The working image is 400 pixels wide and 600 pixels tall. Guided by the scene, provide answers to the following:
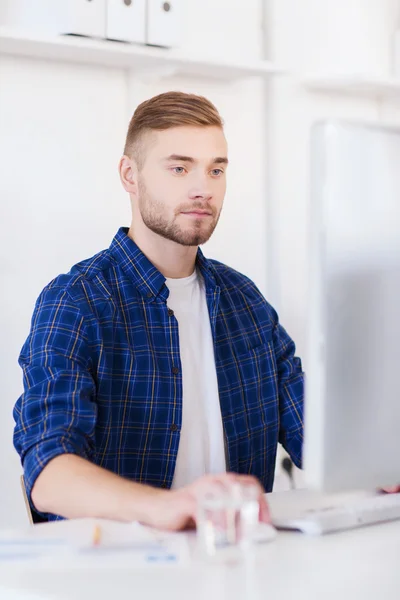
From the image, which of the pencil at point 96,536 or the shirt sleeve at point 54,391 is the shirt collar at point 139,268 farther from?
the pencil at point 96,536

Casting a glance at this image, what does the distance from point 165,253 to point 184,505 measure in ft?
2.98

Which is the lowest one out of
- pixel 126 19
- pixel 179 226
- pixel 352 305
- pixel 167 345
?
pixel 167 345

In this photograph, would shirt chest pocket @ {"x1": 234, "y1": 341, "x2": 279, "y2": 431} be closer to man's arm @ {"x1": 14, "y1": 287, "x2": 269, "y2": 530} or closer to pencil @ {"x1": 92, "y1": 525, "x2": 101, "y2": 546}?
man's arm @ {"x1": 14, "y1": 287, "x2": 269, "y2": 530}

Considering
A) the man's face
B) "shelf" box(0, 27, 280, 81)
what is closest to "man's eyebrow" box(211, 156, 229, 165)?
the man's face

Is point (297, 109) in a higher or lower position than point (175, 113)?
higher

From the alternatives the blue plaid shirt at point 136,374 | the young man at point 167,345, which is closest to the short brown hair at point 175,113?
the young man at point 167,345

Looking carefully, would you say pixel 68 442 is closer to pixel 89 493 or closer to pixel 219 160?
pixel 89 493

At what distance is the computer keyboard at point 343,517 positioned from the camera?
4.62ft

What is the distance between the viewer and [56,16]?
2.67 m

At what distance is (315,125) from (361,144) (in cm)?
5

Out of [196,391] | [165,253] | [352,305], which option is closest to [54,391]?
[196,391]

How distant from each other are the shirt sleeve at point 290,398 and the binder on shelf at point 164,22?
0.89 m

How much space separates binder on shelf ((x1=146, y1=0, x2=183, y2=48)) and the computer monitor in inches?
67.8

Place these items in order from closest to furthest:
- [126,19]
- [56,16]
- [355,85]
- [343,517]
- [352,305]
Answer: [352,305], [343,517], [126,19], [56,16], [355,85]
